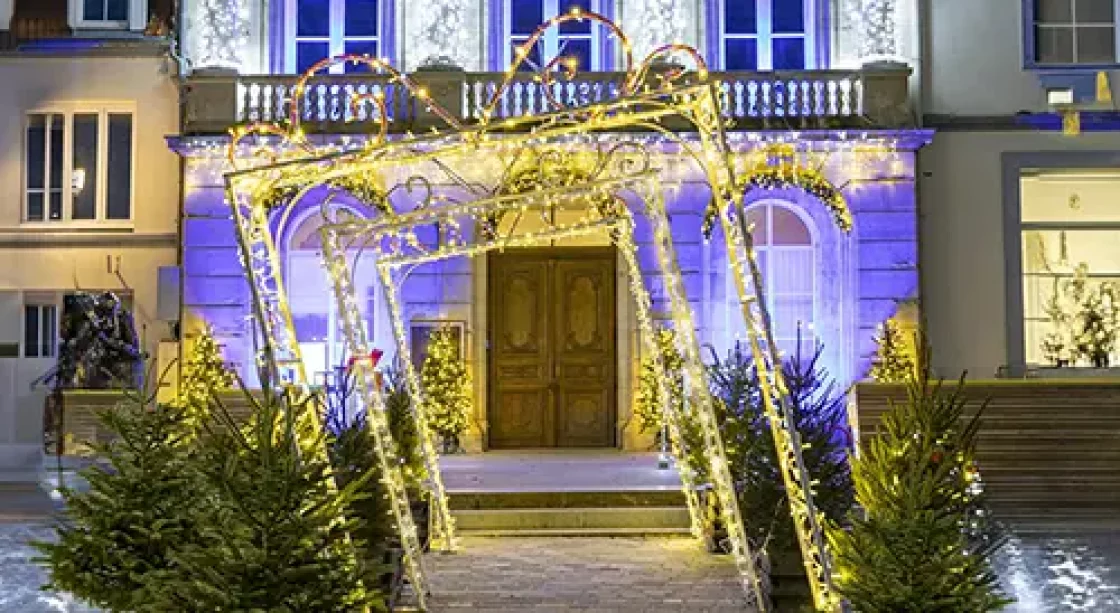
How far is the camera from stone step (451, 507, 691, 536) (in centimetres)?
1616

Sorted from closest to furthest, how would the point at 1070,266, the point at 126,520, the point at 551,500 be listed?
the point at 126,520, the point at 551,500, the point at 1070,266

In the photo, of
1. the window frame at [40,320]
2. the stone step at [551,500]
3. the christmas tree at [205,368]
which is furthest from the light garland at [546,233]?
the window frame at [40,320]

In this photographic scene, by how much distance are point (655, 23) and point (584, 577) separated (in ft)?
43.2

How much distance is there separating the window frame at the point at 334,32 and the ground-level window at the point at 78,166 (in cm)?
268

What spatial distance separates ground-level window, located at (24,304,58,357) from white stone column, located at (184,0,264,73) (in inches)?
176

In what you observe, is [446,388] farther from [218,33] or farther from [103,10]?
[103,10]

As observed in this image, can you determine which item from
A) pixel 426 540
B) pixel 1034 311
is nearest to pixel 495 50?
pixel 1034 311

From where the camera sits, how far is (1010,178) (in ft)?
79.5

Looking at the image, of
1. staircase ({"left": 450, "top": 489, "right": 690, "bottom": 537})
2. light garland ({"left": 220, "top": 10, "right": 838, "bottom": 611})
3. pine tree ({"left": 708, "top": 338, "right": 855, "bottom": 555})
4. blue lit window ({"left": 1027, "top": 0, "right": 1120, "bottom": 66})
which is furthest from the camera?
blue lit window ({"left": 1027, "top": 0, "right": 1120, "bottom": 66})

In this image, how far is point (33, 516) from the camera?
726 inches

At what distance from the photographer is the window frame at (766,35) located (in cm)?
2470

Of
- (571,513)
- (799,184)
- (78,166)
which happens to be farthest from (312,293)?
(571,513)

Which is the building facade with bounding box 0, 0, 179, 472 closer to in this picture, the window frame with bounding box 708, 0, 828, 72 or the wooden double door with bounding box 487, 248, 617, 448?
the wooden double door with bounding box 487, 248, 617, 448

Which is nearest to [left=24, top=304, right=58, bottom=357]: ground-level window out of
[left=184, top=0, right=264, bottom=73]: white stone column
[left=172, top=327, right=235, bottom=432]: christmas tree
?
[left=172, top=327, right=235, bottom=432]: christmas tree
